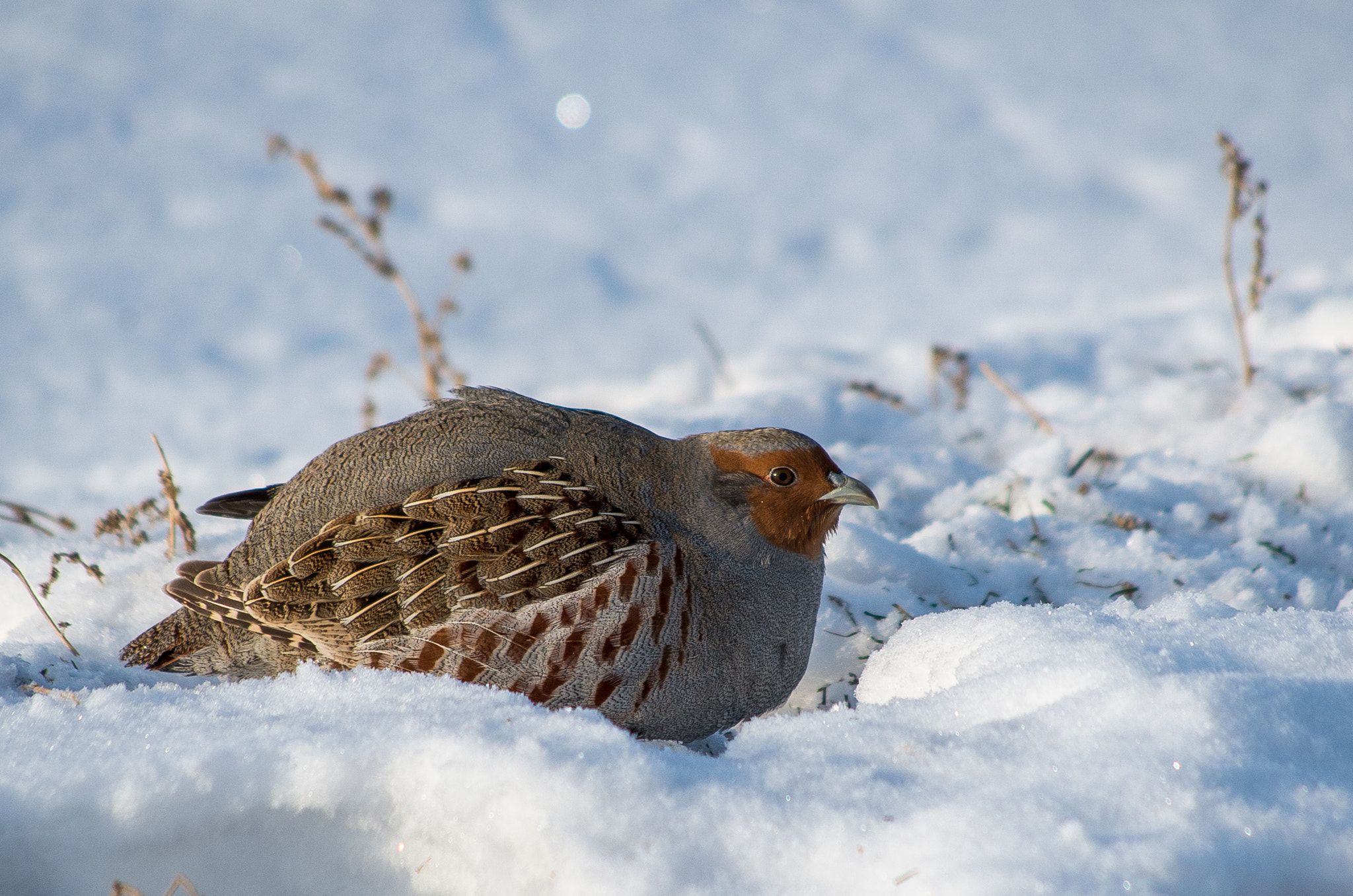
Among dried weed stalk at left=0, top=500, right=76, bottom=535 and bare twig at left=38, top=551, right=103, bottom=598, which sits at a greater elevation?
dried weed stalk at left=0, top=500, right=76, bottom=535

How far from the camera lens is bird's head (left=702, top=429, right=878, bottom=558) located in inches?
114

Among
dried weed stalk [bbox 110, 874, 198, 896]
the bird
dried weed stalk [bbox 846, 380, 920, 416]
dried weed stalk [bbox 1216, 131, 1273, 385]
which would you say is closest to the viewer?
dried weed stalk [bbox 110, 874, 198, 896]

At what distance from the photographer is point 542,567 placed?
8.21 feet

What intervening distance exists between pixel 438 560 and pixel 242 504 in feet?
3.04

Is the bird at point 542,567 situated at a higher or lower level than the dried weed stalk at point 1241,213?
lower

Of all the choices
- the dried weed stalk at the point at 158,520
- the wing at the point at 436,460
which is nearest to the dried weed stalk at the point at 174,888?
the wing at the point at 436,460

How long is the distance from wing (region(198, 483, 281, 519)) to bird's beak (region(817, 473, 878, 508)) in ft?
5.26

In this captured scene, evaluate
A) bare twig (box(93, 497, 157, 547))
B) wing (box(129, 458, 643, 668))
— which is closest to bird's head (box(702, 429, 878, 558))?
wing (box(129, 458, 643, 668))

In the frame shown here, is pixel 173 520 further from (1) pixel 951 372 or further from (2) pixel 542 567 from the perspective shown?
(1) pixel 951 372

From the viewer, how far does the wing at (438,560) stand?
2.50 m

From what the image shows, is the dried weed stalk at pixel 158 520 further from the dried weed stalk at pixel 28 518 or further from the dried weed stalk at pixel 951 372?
the dried weed stalk at pixel 951 372

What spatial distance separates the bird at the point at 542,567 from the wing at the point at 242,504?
0.02 meters

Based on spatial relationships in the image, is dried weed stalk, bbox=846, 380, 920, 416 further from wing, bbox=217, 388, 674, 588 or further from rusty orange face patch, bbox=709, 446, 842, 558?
wing, bbox=217, 388, 674, 588

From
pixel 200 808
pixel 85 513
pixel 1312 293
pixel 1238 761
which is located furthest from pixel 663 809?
pixel 1312 293
